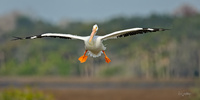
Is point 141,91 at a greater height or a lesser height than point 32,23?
lesser

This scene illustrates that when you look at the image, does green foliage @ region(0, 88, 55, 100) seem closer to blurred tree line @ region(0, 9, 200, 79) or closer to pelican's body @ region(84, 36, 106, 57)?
pelican's body @ region(84, 36, 106, 57)

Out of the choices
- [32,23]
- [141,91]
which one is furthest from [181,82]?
[32,23]

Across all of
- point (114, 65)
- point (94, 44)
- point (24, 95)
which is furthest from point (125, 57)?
point (94, 44)

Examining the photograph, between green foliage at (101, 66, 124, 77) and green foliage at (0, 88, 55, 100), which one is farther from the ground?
green foliage at (0, 88, 55, 100)

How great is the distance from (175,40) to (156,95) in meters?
16.8

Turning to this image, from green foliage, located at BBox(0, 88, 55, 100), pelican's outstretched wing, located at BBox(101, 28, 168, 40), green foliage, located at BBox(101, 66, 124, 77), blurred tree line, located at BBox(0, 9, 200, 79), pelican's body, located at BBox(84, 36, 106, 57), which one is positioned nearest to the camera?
pelican's outstretched wing, located at BBox(101, 28, 168, 40)

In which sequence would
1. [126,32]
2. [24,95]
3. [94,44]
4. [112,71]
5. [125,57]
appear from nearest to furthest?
[126,32]
[94,44]
[24,95]
[112,71]
[125,57]

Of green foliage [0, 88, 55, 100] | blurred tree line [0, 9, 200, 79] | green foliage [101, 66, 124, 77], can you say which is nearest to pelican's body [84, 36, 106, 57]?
green foliage [0, 88, 55, 100]

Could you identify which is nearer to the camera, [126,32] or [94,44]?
[126,32]

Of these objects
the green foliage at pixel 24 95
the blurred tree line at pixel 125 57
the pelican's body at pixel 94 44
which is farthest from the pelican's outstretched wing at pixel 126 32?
the blurred tree line at pixel 125 57

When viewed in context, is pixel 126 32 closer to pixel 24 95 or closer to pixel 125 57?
pixel 24 95

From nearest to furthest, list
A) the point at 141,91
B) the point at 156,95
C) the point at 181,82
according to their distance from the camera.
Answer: the point at 156,95
the point at 141,91
the point at 181,82

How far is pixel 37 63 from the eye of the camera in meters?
53.1

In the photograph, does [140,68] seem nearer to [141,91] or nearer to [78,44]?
[78,44]
